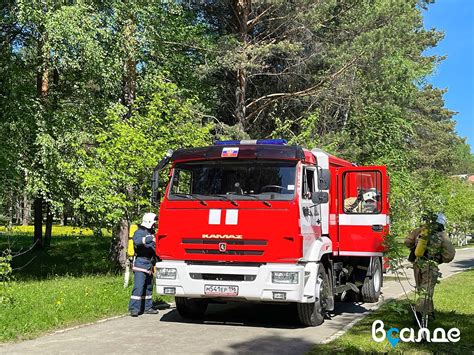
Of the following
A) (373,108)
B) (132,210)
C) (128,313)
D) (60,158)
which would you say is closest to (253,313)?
(128,313)

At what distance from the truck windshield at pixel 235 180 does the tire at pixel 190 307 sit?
A: 1950 mm

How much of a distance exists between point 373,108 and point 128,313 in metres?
17.6

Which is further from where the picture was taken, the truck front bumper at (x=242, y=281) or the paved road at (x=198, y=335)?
the truck front bumper at (x=242, y=281)

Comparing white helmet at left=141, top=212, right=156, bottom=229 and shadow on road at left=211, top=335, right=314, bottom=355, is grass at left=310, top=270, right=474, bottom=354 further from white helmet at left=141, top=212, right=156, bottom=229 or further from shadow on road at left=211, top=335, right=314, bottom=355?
white helmet at left=141, top=212, right=156, bottom=229

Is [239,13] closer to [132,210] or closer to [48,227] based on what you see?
[132,210]

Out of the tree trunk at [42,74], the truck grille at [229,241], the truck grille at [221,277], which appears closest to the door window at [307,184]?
the truck grille at [229,241]

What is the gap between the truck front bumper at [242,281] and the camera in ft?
26.2

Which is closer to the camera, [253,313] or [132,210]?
[253,313]

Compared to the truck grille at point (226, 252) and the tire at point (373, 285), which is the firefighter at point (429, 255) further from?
the tire at point (373, 285)

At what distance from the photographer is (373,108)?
80.3 ft

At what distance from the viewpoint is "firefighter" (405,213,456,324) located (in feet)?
23.2

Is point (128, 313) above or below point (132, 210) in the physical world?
below

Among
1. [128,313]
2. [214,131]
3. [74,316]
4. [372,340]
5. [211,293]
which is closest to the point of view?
[372,340]

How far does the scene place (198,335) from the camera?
802 centimetres
